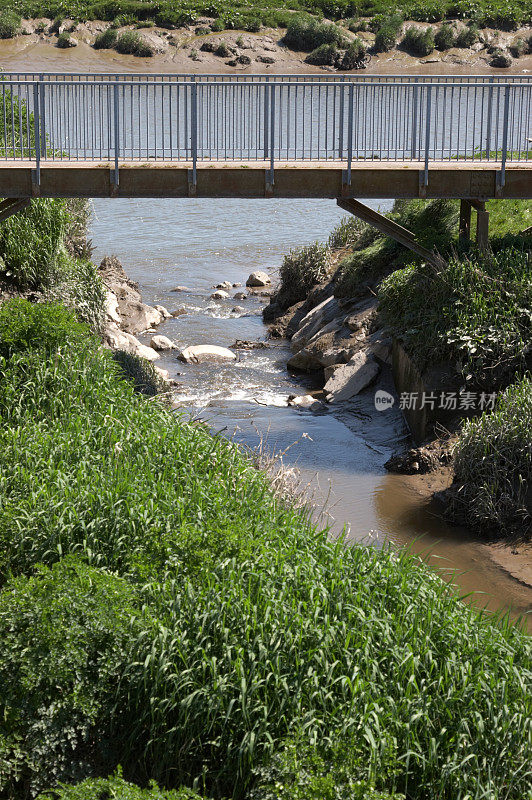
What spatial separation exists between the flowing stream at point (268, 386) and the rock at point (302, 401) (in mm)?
198

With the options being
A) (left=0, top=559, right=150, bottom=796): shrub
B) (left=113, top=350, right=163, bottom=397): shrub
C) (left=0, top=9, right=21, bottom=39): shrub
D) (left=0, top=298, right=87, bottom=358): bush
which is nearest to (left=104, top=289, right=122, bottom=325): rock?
(left=113, top=350, right=163, bottom=397): shrub

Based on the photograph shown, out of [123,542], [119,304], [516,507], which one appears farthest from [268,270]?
[123,542]

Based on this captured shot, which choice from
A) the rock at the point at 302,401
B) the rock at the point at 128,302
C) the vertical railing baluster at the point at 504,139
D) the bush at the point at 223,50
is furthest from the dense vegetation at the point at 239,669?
the bush at the point at 223,50

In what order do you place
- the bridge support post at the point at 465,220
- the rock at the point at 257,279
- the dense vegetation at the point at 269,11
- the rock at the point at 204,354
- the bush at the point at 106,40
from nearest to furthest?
1. the bridge support post at the point at 465,220
2. the rock at the point at 204,354
3. the rock at the point at 257,279
4. the bush at the point at 106,40
5. the dense vegetation at the point at 269,11

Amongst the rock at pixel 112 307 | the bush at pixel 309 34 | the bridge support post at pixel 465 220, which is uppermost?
the bush at pixel 309 34

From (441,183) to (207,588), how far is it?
Result: 10.1 metres

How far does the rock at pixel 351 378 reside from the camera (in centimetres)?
1681

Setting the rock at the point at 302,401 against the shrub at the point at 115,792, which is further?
the rock at the point at 302,401

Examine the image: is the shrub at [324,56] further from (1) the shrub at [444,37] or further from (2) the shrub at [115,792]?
(2) the shrub at [115,792]

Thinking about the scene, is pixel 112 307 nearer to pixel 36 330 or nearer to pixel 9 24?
pixel 36 330

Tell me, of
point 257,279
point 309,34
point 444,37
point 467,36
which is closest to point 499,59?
point 467,36

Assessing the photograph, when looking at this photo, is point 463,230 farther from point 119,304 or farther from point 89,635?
point 89,635

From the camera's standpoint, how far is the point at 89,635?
668 centimetres

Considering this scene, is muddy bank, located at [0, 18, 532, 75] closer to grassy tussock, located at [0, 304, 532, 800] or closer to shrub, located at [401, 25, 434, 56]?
shrub, located at [401, 25, 434, 56]
